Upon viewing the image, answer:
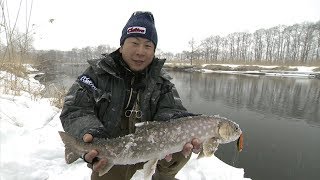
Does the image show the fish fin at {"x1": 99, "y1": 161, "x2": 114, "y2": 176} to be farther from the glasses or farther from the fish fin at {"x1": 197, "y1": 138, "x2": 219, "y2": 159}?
the fish fin at {"x1": 197, "y1": 138, "x2": 219, "y2": 159}

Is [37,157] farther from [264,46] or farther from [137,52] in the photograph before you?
[264,46]

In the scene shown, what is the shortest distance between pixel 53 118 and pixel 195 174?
3553mm

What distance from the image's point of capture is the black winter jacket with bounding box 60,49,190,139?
235 cm

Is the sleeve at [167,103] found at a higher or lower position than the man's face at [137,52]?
lower

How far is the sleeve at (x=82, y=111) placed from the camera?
7.45ft

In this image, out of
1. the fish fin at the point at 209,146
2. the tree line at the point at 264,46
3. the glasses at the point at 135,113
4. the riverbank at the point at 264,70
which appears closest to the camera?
the fish fin at the point at 209,146

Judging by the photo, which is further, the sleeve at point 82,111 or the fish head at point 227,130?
the fish head at point 227,130

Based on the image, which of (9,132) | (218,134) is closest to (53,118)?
(9,132)

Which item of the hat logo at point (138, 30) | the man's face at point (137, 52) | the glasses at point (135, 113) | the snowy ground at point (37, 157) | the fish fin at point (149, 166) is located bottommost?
the snowy ground at point (37, 157)

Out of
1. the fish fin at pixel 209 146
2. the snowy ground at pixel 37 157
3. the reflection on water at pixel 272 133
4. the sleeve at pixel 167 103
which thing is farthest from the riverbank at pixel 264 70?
the fish fin at pixel 209 146

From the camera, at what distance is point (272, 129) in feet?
30.6

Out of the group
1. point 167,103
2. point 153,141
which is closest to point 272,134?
point 167,103

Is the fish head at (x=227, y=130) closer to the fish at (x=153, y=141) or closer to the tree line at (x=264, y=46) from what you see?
the fish at (x=153, y=141)

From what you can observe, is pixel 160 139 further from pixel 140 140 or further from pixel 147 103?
pixel 147 103
